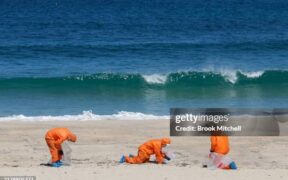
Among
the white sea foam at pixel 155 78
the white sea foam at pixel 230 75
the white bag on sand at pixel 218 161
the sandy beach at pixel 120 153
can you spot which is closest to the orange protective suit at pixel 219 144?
the white bag on sand at pixel 218 161

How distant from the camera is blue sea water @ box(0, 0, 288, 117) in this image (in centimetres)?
3375

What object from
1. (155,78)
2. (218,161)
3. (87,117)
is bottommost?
(218,161)

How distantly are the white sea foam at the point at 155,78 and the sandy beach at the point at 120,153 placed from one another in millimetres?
9947

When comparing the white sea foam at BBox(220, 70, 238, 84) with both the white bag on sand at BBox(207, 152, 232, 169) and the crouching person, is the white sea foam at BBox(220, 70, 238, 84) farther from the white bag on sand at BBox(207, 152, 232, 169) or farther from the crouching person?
the crouching person

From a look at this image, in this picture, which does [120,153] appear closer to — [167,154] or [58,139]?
[167,154]

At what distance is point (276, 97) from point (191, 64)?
859 centimetres

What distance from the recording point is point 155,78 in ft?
125

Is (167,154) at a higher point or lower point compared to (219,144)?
lower

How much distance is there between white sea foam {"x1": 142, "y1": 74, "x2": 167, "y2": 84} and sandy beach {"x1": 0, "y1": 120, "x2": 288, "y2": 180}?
9.95 m

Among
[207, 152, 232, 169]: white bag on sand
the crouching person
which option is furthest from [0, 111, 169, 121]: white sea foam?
[207, 152, 232, 169]: white bag on sand

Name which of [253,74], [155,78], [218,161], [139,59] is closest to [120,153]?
[218,161]

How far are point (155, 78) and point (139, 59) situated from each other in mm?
5479

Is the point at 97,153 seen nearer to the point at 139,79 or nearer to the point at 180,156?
the point at 180,156

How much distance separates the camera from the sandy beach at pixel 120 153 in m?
19.1
